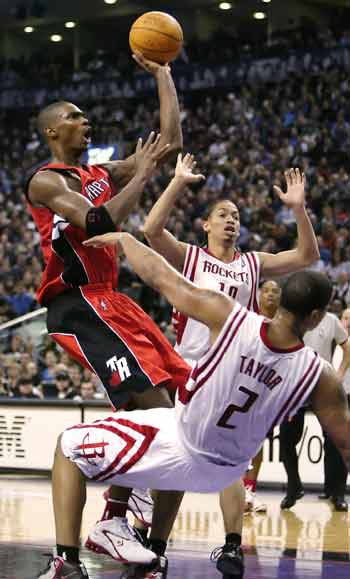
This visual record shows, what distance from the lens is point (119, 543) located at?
4.93m

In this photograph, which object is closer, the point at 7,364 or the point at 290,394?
the point at 290,394

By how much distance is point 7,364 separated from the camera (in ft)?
51.1

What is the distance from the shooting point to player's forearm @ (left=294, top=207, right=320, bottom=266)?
20.0 feet

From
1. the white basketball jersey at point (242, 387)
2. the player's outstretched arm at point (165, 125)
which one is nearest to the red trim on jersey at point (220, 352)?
the white basketball jersey at point (242, 387)

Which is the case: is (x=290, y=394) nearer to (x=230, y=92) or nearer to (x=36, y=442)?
(x=36, y=442)

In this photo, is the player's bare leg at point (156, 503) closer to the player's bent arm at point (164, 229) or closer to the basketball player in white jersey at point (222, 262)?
the player's bent arm at point (164, 229)

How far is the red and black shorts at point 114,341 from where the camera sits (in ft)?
17.2

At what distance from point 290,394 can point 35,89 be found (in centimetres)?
2839

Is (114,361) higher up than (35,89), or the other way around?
(35,89)

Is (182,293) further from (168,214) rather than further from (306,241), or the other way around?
(306,241)

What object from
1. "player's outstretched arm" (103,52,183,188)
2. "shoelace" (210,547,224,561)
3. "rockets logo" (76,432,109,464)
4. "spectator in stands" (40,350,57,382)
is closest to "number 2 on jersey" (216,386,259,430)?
"rockets logo" (76,432,109,464)

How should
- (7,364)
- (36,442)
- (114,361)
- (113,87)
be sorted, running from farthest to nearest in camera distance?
(113,87) → (7,364) → (36,442) → (114,361)

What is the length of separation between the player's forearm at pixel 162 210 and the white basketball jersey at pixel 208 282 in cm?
60

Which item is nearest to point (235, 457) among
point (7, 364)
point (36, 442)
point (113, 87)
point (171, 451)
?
point (171, 451)
